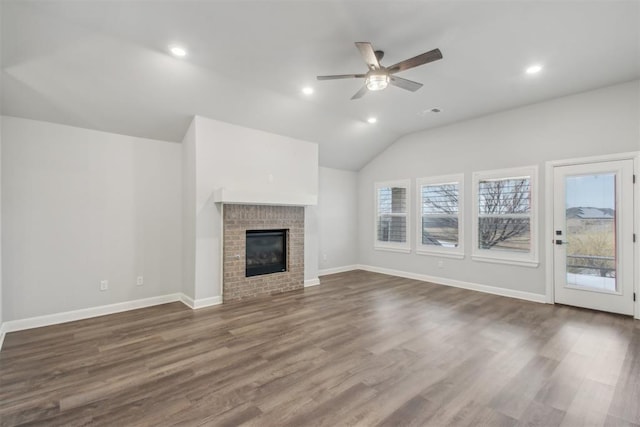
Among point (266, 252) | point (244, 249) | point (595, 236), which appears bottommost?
point (266, 252)

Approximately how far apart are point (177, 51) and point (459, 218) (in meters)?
5.18

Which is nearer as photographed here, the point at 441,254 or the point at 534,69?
the point at 534,69

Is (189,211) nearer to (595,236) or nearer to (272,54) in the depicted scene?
(272,54)

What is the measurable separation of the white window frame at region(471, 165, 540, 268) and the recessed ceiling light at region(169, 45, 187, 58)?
195 inches

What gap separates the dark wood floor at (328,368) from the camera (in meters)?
1.97

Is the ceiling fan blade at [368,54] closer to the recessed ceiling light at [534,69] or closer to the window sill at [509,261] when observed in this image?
the recessed ceiling light at [534,69]

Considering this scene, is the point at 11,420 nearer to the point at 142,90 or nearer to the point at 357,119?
the point at 142,90

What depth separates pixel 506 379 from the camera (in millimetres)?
2375

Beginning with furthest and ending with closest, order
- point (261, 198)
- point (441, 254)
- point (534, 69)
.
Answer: point (441, 254) < point (261, 198) < point (534, 69)

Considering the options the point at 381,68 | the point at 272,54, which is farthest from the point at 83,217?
the point at 381,68

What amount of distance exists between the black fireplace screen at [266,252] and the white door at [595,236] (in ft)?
14.4

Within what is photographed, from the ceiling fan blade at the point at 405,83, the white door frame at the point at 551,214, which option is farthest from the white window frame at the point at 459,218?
the ceiling fan blade at the point at 405,83

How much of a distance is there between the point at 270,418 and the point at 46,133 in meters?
4.28

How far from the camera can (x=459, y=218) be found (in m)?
5.48
